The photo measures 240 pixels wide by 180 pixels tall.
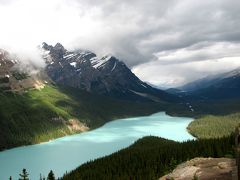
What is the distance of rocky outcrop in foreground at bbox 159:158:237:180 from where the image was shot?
63.9 m

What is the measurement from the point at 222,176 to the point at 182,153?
133m

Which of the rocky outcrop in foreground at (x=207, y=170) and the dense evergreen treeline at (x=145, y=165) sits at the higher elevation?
the rocky outcrop in foreground at (x=207, y=170)

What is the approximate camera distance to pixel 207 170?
69.9 metres

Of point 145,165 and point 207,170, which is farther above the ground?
point 207,170

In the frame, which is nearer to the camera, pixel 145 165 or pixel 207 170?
pixel 207 170

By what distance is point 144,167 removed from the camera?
599 ft

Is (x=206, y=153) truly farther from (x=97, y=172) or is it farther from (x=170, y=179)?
(x=170, y=179)

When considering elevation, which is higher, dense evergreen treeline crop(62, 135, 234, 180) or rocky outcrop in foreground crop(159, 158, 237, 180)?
rocky outcrop in foreground crop(159, 158, 237, 180)

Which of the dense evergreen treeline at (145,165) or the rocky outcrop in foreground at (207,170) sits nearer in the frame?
the rocky outcrop in foreground at (207,170)

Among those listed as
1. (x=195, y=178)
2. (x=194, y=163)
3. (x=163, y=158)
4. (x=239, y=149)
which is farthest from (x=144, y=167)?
(x=239, y=149)

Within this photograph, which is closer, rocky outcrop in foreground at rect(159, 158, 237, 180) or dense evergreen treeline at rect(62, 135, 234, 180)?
rocky outcrop in foreground at rect(159, 158, 237, 180)

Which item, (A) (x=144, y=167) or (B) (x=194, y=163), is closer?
(B) (x=194, y=163)

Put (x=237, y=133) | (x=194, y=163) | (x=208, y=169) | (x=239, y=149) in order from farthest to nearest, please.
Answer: (x=194, y=163)
(x=208, y=169)
(x=237, y=133)
(x=239, y=149)

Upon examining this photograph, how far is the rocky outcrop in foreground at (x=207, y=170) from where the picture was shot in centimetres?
6391
